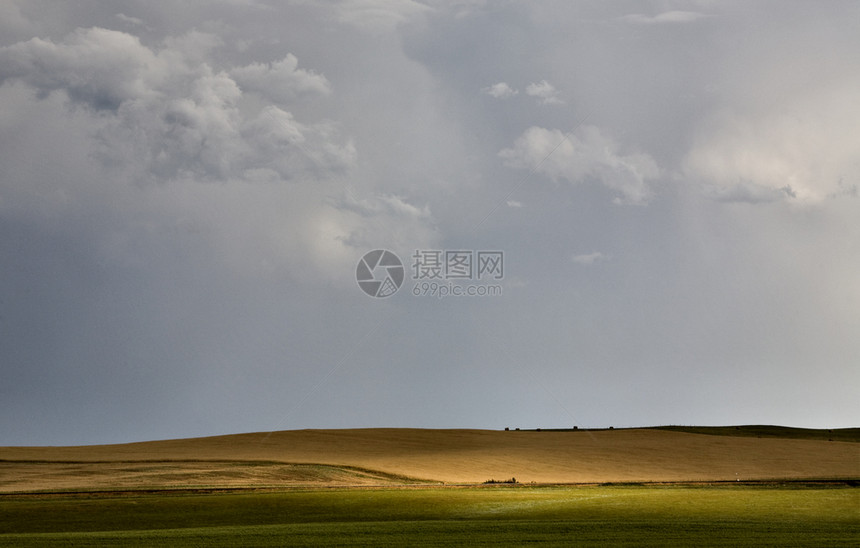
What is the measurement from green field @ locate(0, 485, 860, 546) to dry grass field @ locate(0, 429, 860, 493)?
5724 mm

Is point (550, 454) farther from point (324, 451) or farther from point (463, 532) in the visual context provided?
point (463, 532)

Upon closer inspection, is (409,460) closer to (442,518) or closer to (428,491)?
(428,491)

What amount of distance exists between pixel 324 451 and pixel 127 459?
1061 centimetres

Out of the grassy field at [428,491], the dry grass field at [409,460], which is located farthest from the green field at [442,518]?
the dry grass field at [409,460]

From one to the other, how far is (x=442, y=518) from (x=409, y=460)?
20586 millimetres

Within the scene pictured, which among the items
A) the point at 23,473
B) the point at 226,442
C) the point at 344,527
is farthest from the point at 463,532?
the point at 226,442

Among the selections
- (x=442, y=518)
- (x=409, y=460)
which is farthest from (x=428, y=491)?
(x=409, y=460)

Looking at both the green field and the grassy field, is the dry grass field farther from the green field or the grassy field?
the green field

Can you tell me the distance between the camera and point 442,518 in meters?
23.2

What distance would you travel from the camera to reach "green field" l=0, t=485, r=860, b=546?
62.6 feet

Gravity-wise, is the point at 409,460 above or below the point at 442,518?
above

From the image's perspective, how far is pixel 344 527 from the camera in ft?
69.7

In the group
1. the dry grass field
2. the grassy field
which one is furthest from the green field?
the dry grass field

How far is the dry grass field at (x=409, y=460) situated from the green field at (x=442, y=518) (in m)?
5.72
